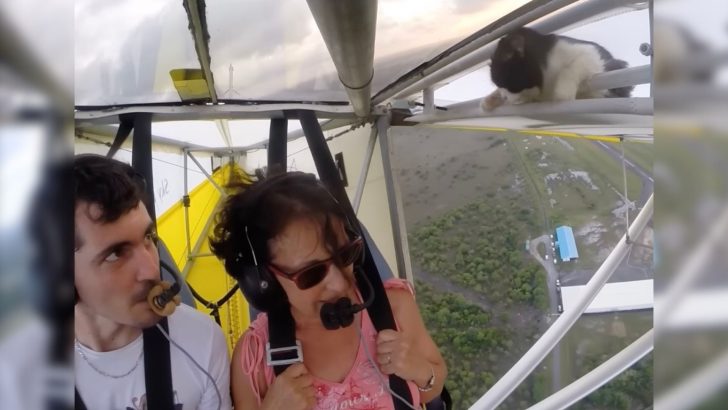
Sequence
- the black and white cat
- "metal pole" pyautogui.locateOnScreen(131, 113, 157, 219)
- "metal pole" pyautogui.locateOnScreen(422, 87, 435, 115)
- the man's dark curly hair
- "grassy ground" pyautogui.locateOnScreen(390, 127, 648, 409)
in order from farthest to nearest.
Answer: "metal pole" pyautogui.locateOnScreen(422, 87, 435, 115) → "grassy ground" pyautogui.locateOnScreen(390, 127, 648, 409) → the black and white cat → "metal pole" pyautogui.locateOnScreen(131, 113, 157, 219) → the man's dark curly hair

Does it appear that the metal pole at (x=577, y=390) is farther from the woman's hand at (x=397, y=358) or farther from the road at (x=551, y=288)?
the woman's hand at (x=397, y=358)

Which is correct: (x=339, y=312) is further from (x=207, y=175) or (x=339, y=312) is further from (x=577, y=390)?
(x=577, y=390)

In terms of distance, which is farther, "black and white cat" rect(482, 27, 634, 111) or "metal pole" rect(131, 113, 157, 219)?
"black and white cat" rect(482, 27, 634, 111)

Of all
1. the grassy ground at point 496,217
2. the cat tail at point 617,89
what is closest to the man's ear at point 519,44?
the cat tail at point 617,89

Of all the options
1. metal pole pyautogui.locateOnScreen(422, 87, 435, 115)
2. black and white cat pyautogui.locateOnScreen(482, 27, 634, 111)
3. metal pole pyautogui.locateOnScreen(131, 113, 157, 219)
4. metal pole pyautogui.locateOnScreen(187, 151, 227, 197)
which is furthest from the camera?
metal pole pyautogui.locateOnScreen(422, 87, 435, 115)

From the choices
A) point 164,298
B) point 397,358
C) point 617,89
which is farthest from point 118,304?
point 617,89

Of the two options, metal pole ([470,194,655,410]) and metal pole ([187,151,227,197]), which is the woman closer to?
metal pole ([187,151,227,197])

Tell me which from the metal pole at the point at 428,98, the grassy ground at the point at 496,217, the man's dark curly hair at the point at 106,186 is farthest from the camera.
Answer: the metal pole at the point at 428,98

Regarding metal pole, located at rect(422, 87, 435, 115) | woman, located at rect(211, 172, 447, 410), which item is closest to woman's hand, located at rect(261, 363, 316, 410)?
woman, located at rect(211, 172, 447, 410)
